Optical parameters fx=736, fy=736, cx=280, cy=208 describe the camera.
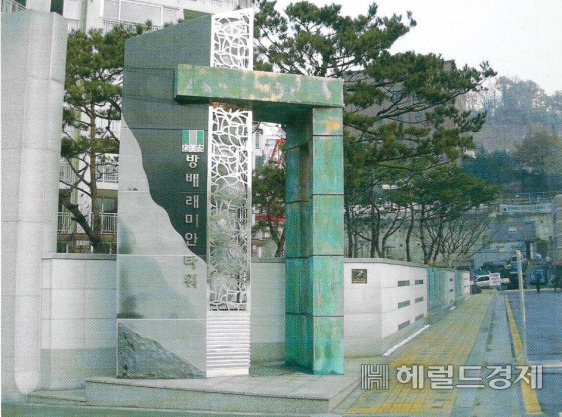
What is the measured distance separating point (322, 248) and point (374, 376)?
8.52ft

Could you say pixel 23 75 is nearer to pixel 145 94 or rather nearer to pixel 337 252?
pixel 145 94

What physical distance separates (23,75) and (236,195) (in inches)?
181

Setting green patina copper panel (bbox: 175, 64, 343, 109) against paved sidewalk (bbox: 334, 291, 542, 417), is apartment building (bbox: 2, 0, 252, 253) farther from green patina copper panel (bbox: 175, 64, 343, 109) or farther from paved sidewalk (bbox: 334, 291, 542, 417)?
green patina copper panel (bbox: 175, 64, 343, 109)

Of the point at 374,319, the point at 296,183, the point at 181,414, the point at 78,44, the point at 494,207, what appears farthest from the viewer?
the point at 494,207

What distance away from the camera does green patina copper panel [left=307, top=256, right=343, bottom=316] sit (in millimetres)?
14023

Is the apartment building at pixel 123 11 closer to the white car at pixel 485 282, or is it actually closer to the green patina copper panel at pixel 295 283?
the green patina copper panel at pixel 295 283

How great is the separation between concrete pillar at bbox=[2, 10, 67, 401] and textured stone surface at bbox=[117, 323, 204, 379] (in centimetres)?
188

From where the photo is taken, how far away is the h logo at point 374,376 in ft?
43.4

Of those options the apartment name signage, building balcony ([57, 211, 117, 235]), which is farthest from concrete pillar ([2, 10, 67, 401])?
building balcony ([57, 211, 117, 235])

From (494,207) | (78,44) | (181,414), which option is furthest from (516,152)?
(181,414)

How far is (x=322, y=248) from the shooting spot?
14.1m

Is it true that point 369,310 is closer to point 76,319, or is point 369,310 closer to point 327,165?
point 327,165

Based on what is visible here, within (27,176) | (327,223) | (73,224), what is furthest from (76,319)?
(73,224)

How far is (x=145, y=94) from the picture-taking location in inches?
532
